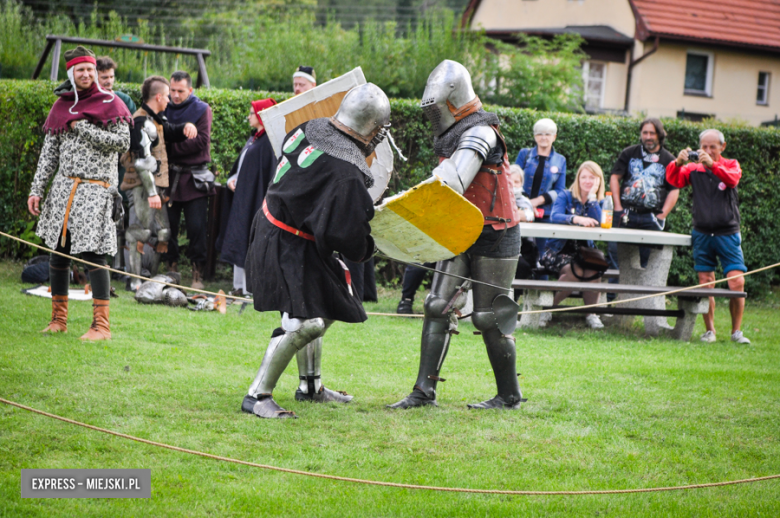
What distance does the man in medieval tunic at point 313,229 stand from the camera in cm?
361

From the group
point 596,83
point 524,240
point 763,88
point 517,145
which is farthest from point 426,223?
point 763,88

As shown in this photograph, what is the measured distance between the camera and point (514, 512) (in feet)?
9.55

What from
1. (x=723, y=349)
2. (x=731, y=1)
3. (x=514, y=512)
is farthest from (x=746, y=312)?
(x=731, y=1)

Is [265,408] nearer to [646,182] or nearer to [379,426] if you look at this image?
[379,426]

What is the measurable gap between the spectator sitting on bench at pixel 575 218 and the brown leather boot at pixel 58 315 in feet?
14.2

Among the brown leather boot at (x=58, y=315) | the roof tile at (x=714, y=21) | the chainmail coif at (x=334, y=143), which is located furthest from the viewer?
the roof tile at (x=714, y=21)

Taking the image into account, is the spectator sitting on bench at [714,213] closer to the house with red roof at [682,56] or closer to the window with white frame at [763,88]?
the house with red roof at [682,56]

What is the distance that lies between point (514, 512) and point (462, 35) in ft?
42.1

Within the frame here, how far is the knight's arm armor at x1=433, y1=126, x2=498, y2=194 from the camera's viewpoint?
12.7 feet

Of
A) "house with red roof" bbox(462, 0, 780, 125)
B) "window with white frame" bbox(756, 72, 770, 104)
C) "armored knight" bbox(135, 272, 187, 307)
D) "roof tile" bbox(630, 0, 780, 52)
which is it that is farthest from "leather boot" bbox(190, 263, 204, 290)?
"window with white frame" bbox(756, 72, 770, 104)

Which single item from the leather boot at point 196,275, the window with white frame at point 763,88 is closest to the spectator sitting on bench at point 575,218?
the leather boot at point 196,275

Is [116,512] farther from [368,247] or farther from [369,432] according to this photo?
[368,247]

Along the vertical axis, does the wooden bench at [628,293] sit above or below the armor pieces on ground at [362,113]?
below

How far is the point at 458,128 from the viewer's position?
4129 millimetres
